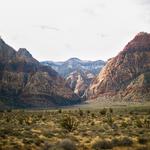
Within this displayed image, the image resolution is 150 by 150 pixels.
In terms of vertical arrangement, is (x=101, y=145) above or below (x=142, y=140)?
below

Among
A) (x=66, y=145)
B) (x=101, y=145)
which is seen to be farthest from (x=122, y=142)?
(x=66, y=145)

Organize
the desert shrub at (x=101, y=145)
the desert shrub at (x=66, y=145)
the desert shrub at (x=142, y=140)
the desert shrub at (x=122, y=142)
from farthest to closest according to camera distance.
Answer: the desert shrub at (x=142, y=140), the desert shrub at (x=122, y=142), the desert shrub at (x=101, y=145), the desert shrub at (x=66, y=145)

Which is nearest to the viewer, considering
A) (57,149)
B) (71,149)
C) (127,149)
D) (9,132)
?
(57,149)

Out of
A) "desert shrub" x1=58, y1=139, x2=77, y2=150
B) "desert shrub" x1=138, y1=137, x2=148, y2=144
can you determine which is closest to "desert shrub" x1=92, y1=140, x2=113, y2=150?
"desert shrub" x1=58, y1=139, x2=77, y2=150

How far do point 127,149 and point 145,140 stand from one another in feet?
12.5

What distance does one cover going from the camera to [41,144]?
27.4 meters

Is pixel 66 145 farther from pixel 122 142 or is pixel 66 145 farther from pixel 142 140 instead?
pixel 142 140

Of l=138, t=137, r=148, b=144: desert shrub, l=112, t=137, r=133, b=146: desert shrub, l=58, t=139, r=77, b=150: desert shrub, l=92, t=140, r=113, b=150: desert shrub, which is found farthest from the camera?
l=138, t=137, r=148, b=144: desert shrub

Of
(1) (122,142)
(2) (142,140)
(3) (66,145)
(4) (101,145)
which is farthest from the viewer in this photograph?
(2) (142,140)

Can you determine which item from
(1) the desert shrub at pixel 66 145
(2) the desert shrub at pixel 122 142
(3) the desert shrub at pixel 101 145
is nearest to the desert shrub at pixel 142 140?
(2) the desert shrub at pixel 122 142

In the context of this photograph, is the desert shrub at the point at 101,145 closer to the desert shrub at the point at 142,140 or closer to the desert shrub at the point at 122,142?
the desert shrub at the point at 122,142

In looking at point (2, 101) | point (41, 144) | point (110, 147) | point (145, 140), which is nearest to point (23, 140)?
point (41, 144)

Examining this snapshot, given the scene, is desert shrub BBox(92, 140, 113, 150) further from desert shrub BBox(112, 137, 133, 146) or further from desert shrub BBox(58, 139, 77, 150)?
desert shrub BBox(58, 139, 77, 150)

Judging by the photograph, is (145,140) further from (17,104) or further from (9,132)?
(17,104)
